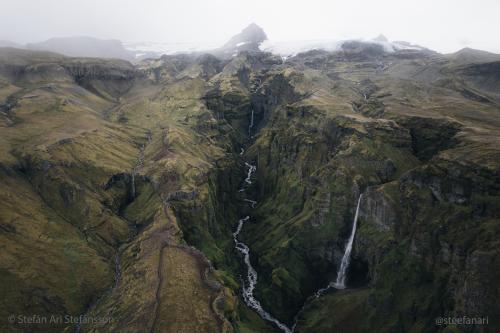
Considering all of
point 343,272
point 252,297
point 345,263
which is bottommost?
point 252,297

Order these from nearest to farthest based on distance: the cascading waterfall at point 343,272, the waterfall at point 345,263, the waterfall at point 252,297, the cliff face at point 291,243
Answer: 1. the cliff face at point 291,243
2. the waterfall at point 252,297
3. the cascading waterfall at point 343,272
4. the waterfall at point 345,263

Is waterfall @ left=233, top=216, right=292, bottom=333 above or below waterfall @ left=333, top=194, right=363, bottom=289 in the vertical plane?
below

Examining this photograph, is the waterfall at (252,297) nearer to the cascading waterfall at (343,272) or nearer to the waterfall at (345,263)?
the cascading waterfall at (343,272)

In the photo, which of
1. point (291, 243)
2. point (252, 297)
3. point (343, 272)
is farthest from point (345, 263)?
point (252, 297)

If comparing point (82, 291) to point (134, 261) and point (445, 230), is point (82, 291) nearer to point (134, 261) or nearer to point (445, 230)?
point (134, 261)

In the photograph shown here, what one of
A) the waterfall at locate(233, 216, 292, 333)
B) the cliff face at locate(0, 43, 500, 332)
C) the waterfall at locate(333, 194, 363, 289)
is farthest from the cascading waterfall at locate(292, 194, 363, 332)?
the waterfall at locate(233, 216, 292, 333)

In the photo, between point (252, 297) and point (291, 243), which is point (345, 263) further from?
point (252, 297)

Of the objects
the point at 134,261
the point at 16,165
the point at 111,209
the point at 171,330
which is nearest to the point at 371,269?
the point at 171,330

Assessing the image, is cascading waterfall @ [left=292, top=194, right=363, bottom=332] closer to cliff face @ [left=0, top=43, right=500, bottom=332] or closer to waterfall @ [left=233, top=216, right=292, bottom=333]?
cliff face @ [left=0, top=43, right=500, bottom=332]

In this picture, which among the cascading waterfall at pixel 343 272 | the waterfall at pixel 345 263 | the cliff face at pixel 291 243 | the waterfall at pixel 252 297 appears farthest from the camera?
the waterfall at pixel 345 263

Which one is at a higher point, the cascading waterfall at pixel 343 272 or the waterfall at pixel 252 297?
the cascading waterfall at pixel 343 272

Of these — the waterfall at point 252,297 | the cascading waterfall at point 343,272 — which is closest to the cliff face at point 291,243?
the cascading waterfall at point 343,272
